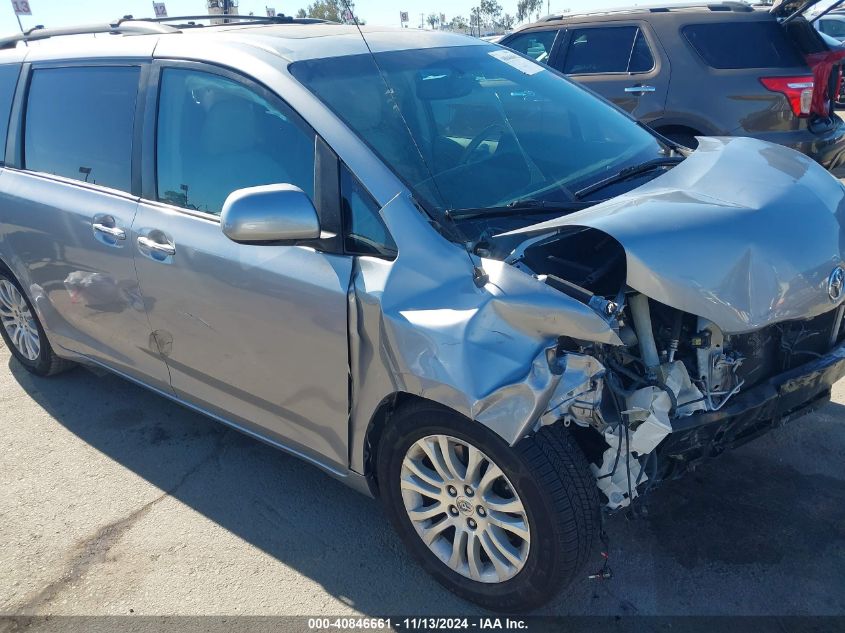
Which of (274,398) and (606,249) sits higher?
(606,249)

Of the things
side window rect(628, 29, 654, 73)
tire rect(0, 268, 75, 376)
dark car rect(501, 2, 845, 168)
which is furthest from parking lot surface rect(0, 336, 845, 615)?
side window rect(628, 29, 654, 73)

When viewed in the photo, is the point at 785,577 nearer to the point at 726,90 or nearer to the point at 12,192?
the point at 12,192

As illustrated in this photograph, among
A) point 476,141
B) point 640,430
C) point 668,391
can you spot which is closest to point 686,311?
point 668,391

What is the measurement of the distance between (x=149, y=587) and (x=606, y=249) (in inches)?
82.3

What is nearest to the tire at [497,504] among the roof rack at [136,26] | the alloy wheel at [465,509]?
the alloy wheel at [465,509]

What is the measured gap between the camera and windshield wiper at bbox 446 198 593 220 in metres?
2.53

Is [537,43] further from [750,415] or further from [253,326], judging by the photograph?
[750,415]

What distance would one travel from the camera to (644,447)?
88.3 inches

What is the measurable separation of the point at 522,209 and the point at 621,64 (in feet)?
15.8

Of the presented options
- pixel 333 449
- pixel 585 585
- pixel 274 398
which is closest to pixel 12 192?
pixel 274 398

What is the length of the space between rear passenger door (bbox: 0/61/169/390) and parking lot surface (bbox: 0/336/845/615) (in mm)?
532

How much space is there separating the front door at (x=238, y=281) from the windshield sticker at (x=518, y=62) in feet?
4.26

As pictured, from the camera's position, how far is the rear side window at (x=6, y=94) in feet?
13.0

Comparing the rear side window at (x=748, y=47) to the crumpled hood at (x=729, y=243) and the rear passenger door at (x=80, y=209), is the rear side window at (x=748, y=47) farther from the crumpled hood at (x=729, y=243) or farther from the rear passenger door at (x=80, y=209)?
the rear passenger door at (x=80, y=209)
